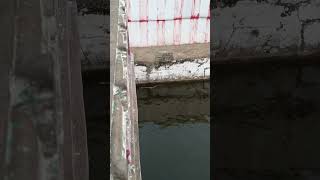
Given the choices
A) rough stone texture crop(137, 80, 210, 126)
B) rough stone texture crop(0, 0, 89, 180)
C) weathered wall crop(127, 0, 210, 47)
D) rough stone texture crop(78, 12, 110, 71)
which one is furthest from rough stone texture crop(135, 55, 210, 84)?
rough stone texture crop(0, 0, 89, 180)

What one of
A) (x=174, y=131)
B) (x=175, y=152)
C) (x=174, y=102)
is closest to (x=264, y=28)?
(x=174, y=102)

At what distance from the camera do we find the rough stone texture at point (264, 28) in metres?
3.13

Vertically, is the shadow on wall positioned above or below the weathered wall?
below

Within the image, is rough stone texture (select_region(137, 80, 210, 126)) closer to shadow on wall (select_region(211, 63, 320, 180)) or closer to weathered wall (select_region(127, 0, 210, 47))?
shadow on wall (select_region(211, 63, 320, 180))

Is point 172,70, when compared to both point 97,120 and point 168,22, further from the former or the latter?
point 97,120

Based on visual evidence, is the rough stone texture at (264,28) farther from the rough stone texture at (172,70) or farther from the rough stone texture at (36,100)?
the rough stone texture at (36,100)

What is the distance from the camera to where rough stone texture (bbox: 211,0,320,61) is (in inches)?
123

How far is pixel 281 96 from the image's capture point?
3109 mm

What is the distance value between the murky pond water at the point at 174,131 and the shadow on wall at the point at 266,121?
0.09 m

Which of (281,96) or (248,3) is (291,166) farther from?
(248,3)

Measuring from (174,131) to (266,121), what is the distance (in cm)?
62

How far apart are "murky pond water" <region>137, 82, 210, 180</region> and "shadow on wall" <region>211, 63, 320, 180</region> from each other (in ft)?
0.30

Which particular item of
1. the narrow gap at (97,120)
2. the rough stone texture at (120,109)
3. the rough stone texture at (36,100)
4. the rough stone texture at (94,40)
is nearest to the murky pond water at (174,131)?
the narrow gap at (97,120)

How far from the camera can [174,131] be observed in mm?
2895
